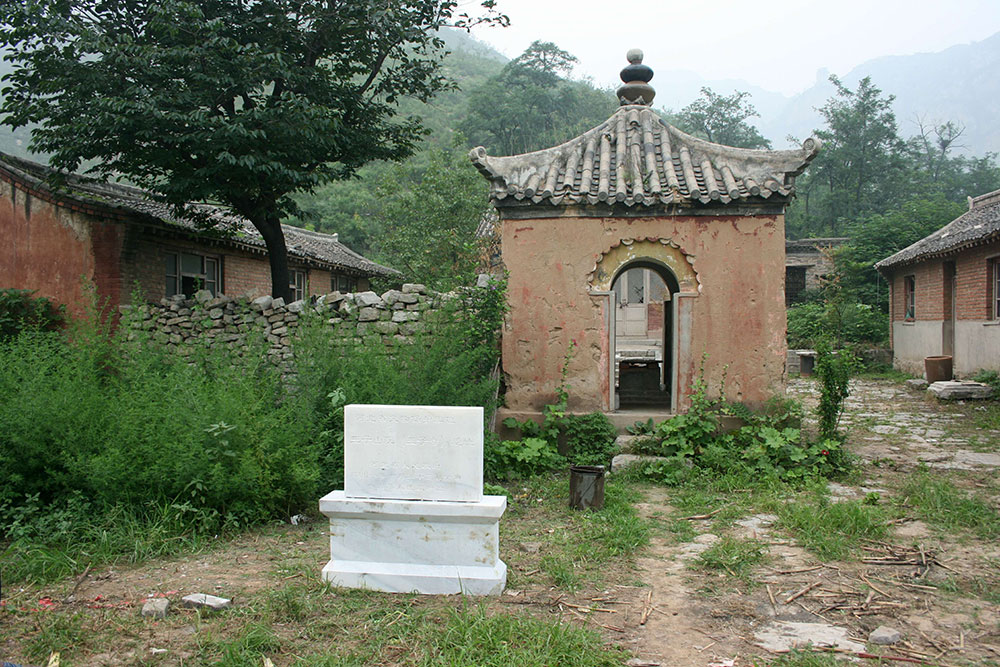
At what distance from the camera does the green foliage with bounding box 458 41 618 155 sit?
123ft

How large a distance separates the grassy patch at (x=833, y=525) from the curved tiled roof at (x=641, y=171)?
12.6 ft

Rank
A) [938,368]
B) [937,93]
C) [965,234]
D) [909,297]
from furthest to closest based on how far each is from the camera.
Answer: [937,93]
[909,297]
[938,368]
[965,234]

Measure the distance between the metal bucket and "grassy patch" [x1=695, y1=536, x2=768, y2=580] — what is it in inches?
52.3

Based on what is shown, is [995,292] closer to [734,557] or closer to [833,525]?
[833,525]

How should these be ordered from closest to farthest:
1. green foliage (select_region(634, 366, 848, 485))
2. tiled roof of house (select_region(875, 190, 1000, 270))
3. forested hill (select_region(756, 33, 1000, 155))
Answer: green foliage (select_region(634, 366, 848, 485)) → tiled roof of house (select_region(875, 190, 1000, 270)) → forested hill (select_region(756, 33, 1000, 155))

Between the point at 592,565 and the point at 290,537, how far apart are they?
8.28ft

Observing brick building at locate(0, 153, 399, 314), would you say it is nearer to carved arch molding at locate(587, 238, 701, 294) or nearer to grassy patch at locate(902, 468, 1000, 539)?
carved arch molding at locate(587, 238, 701, 294)

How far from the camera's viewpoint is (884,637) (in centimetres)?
375

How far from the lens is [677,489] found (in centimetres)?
730

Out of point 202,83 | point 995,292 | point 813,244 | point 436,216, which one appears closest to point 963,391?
point 995,292

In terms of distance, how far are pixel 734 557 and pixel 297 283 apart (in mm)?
15346

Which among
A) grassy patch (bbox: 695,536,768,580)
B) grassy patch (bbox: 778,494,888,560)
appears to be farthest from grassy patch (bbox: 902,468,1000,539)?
grassy patch (bbox: 695,536,768,580)

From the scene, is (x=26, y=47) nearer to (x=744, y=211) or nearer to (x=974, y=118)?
(x=744, y=211)

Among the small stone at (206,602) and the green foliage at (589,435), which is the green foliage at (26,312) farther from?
the small stone at (206,602)
